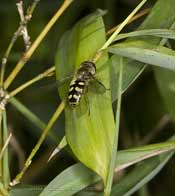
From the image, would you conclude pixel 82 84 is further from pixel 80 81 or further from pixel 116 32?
pixel 116 32

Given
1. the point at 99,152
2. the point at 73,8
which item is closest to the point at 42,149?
the point at 73,8

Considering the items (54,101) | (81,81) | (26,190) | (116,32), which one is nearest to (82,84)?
(81,81)

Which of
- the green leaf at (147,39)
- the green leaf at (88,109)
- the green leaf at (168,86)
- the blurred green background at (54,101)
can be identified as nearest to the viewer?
the green leaf at (88,109)

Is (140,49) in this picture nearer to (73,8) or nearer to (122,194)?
(122,194)

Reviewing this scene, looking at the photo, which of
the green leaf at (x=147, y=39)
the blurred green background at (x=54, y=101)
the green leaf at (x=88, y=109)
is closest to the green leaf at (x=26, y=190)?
the green leaf at (x=88, y=109)

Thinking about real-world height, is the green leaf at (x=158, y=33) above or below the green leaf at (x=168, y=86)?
above

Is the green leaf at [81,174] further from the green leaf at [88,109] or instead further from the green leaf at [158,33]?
the green leaf at [158,33]

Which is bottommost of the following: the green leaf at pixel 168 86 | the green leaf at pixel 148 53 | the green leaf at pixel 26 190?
the green leaf at pixel 168 86
